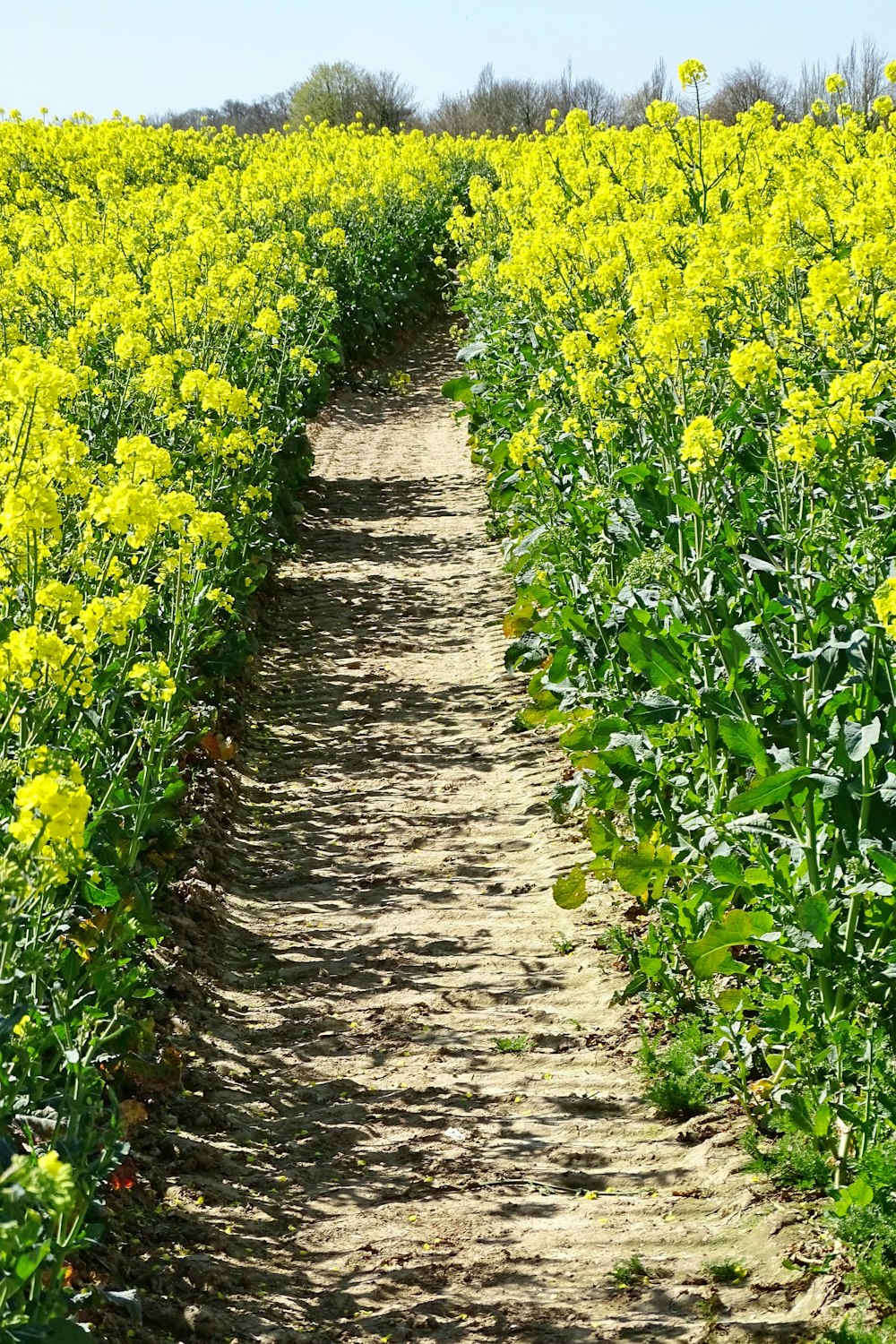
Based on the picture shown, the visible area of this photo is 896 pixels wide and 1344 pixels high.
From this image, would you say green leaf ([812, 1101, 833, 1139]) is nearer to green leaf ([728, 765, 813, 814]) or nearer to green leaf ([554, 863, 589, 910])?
green leaf ([728, 765, 813, 814])

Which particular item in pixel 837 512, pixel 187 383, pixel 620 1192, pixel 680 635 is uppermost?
pixel 187 383

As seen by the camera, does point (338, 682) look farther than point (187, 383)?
Yes

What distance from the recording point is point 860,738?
3639 millimetres

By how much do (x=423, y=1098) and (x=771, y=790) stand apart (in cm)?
168

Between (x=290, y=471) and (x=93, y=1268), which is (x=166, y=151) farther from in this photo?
(x=93, y=1268)

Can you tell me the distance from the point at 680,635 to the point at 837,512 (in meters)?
0.61

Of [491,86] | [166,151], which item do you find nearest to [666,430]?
[166,151]

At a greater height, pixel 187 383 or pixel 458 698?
pixel 187 383

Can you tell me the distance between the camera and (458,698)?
27.3 ft

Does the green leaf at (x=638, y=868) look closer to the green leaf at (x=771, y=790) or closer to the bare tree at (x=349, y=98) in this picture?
the green leaf at (x=771, y=790)

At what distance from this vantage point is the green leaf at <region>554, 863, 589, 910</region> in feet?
18.2

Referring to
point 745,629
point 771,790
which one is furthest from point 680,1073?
point 745,629

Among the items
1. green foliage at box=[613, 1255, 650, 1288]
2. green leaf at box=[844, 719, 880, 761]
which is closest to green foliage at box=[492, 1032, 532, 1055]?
green foliage at box=[613, 1255, 650, 1288]

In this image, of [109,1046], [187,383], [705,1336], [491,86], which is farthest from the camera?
[491,86]
